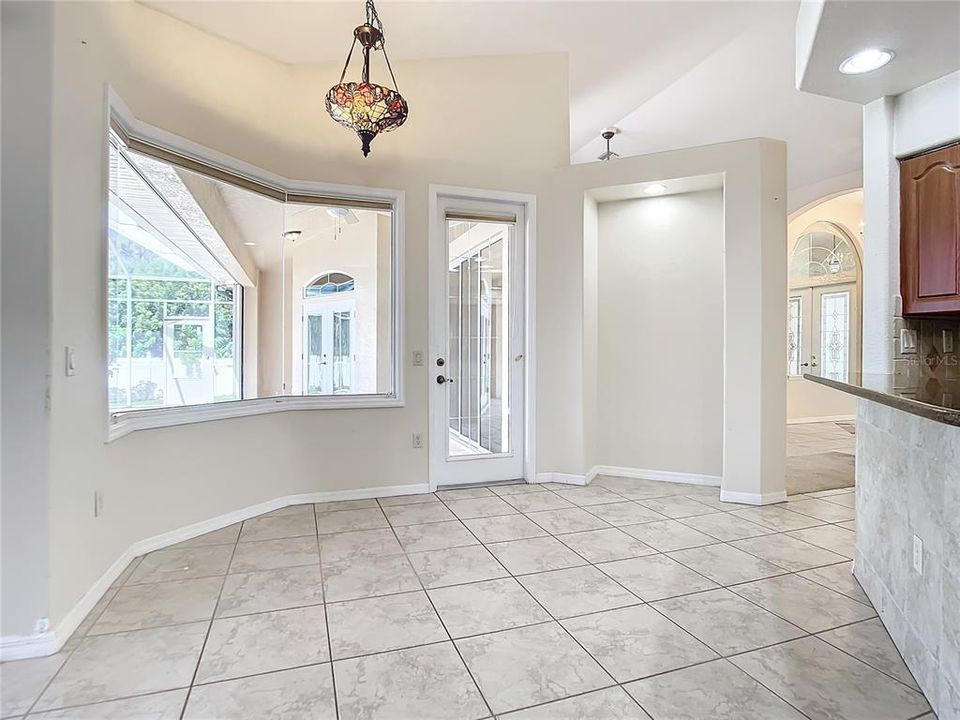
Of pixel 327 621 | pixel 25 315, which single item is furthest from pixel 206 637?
pixel 25 315

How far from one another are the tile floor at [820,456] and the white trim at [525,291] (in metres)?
2.05

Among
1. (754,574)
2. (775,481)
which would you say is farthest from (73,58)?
(775,481)

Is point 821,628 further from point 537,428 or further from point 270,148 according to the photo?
point 270,148

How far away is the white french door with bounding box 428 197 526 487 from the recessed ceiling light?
90.1 inches

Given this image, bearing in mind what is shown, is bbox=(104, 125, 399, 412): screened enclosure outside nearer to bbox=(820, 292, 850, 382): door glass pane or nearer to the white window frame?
the white window frame

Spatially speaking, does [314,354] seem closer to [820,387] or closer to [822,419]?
[820,387]

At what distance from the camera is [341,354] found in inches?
152

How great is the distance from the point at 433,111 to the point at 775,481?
3672 millimetres

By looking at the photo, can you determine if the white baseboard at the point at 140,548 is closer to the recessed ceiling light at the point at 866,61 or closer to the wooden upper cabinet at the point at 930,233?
the wooden upper cabinet at the point at 930,233

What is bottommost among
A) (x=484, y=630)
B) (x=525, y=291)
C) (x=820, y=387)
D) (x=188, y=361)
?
(x=484, y=630)

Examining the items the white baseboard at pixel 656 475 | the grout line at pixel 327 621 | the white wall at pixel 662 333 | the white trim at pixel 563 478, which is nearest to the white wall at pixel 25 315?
the grout line at pixel 327 621

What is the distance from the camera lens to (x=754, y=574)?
8.26 ft

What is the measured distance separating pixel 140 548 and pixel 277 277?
183cm

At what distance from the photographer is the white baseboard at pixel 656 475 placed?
13.6 ft
